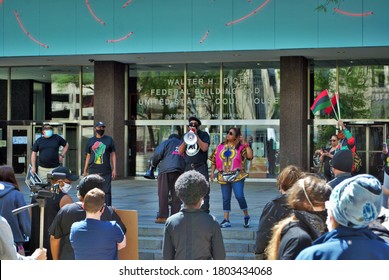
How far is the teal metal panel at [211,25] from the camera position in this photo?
1872 cm

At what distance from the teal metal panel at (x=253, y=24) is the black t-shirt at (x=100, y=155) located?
318 inches

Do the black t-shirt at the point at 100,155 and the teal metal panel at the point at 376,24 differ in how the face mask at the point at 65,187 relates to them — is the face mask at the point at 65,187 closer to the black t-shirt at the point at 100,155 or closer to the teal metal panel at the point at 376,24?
the black t-shirt at the point at 100,155

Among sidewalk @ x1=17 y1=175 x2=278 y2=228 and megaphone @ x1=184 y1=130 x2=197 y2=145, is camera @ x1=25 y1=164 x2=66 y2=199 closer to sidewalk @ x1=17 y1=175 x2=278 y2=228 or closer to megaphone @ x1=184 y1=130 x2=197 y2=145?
megaphone @ x1=184 y1=130 x2=197 y2=145

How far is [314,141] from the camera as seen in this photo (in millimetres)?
21094

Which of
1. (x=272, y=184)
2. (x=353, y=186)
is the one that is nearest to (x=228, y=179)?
(x=353, y=186)

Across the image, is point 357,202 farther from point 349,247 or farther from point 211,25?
point 211,25

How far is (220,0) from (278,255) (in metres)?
15.3

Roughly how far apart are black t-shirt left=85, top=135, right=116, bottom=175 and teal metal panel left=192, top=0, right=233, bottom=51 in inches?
315

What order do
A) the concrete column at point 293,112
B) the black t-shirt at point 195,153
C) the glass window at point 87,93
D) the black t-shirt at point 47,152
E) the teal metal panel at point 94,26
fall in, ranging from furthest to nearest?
the glass window at point 87,93
the concrete column at point 293,112
the teal metal panel at point 94,26
the black t-shirt at point 47,152
the black t-shirt at point 195,153

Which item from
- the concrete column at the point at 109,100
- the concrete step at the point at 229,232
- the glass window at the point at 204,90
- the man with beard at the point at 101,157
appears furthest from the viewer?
the glass window at the point at 204,90

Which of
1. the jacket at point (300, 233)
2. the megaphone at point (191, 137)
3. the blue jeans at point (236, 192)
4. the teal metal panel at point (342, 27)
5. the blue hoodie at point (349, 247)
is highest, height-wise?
the teal metal panel at point (342, 27)

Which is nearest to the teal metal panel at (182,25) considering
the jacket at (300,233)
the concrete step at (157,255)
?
the concrete step at (157,255)

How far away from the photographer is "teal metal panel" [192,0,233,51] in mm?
18719

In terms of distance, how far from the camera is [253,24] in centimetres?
1853
